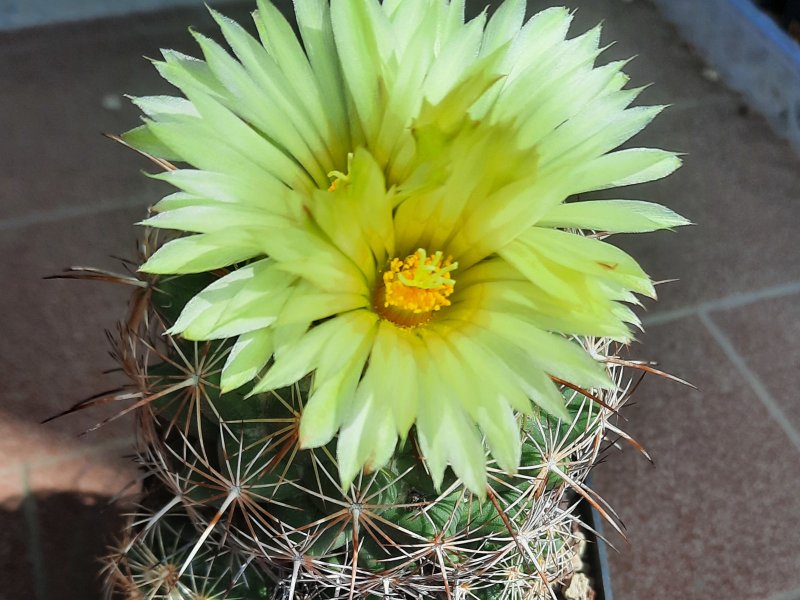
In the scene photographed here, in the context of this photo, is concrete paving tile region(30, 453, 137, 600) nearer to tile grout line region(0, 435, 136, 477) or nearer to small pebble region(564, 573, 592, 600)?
tile grout line region(0, 435, 136, 477)

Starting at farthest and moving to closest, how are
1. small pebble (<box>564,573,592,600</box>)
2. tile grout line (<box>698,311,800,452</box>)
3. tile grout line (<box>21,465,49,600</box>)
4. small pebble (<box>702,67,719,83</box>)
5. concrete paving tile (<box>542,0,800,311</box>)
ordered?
small pebble (<box>702,67,719,83</box>) < concrete paving tile (<box>542,0,800,311</box>) < tile grout line (<box>698,311,800,452</box>) < tile grout line (<box>21,465,49,600</box>) < small pebble (<box>564,573,592,600</box>)

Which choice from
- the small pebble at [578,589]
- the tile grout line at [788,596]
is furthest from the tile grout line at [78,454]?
the tile grout line at [788,596]

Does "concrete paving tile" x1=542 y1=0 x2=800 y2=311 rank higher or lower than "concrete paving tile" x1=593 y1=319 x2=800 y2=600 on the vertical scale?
higher

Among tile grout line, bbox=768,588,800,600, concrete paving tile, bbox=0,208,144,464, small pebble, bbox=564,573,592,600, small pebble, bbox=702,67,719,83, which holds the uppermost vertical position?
small pebble, bbox=702,67,719,83

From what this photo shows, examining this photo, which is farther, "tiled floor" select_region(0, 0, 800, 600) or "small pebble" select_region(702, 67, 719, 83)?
"small pebble" select_region(702, 67, 719, 83)

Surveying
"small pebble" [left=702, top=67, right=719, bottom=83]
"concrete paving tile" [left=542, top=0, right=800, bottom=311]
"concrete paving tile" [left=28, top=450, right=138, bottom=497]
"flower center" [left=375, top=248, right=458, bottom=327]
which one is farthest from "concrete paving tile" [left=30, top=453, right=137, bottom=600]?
"small pebble" [left=702, top=67, right=719, bottom=83]

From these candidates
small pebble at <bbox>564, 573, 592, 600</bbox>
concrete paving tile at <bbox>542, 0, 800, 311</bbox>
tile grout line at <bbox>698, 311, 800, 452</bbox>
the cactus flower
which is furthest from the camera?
concrete paving tile at <bbox>542, 0, 800, 311</bbox>

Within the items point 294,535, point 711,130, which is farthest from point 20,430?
point 711,130

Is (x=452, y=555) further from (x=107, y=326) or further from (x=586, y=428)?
(x=107, y=326)
